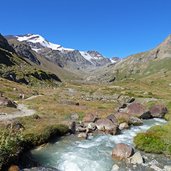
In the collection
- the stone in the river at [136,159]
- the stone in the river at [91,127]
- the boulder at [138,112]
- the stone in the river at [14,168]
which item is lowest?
the stone in the river at [14,168]

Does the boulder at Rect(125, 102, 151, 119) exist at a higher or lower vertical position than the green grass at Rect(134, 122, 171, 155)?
higher

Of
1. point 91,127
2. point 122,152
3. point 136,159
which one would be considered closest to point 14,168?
point 122,152

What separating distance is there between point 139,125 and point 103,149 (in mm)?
20630

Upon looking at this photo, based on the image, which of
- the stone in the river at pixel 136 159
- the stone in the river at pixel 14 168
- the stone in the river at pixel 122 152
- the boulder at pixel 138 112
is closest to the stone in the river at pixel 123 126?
the boulder at pixel 138 112

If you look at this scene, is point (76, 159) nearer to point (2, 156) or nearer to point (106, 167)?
point (106, 167)

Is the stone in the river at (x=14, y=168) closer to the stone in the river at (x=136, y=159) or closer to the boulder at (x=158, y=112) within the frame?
the stone in the river at (x=136, y=159)

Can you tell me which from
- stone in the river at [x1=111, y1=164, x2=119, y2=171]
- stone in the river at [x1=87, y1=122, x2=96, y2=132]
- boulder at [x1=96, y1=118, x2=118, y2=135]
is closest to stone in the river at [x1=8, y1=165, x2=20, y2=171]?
stone in the river at [x1=111, y1=164, x2=119, y2=171]

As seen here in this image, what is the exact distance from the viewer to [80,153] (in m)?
36.5

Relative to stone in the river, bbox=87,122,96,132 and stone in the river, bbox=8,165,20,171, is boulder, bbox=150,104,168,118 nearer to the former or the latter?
stone in the river, bbox=87,122,96,132

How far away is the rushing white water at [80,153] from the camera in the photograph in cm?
3231

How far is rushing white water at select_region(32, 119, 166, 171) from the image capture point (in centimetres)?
3231

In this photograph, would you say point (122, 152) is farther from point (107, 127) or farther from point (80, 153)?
point (107, 127)

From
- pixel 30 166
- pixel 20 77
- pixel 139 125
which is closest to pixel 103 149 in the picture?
pixel 30 166

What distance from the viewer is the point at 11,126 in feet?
137
